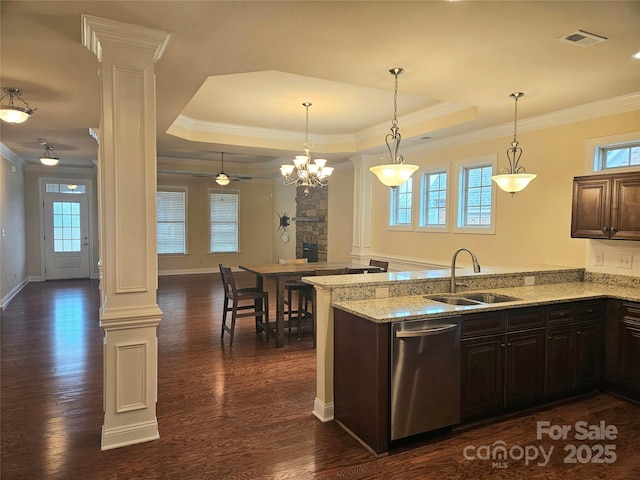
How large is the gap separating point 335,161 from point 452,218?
3.13 meters

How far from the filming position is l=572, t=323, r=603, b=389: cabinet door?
3459 mm

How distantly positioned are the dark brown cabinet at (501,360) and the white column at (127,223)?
7.19 feet

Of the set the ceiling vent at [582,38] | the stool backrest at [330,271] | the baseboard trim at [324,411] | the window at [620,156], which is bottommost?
the baseboard trim at [324,411]

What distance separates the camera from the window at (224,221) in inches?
442

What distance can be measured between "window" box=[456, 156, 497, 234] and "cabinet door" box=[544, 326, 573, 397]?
212cm

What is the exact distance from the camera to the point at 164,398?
3.40 m

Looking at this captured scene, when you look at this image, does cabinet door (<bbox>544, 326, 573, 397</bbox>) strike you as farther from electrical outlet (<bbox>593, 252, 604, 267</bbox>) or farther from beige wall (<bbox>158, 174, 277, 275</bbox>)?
beige wall (<bbox>158, 174, 277, 275</bbox>)

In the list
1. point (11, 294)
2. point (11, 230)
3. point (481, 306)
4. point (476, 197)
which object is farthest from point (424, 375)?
point (11, 230)

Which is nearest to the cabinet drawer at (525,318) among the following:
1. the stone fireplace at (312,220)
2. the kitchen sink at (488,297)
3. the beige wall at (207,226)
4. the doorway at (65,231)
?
the kitchen sink at (488,297)

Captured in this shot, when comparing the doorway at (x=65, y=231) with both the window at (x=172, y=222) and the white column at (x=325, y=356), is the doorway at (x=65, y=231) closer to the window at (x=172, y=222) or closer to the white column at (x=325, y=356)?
the window at (x=172, y=222)

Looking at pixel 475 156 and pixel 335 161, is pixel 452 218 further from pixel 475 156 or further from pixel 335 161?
pixel 335 161

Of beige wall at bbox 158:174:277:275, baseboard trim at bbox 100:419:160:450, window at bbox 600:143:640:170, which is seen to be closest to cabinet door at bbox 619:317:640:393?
window at bbox 600:143:640:170

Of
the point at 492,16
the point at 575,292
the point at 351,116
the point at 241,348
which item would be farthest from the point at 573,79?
the point at 241,348

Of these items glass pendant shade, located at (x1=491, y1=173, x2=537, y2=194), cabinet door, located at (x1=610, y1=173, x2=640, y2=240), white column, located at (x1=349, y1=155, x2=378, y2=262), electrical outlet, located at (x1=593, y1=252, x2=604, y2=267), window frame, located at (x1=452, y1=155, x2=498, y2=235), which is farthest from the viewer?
white column, located at (x1=349, y1=155, x2=378, y2=262)
